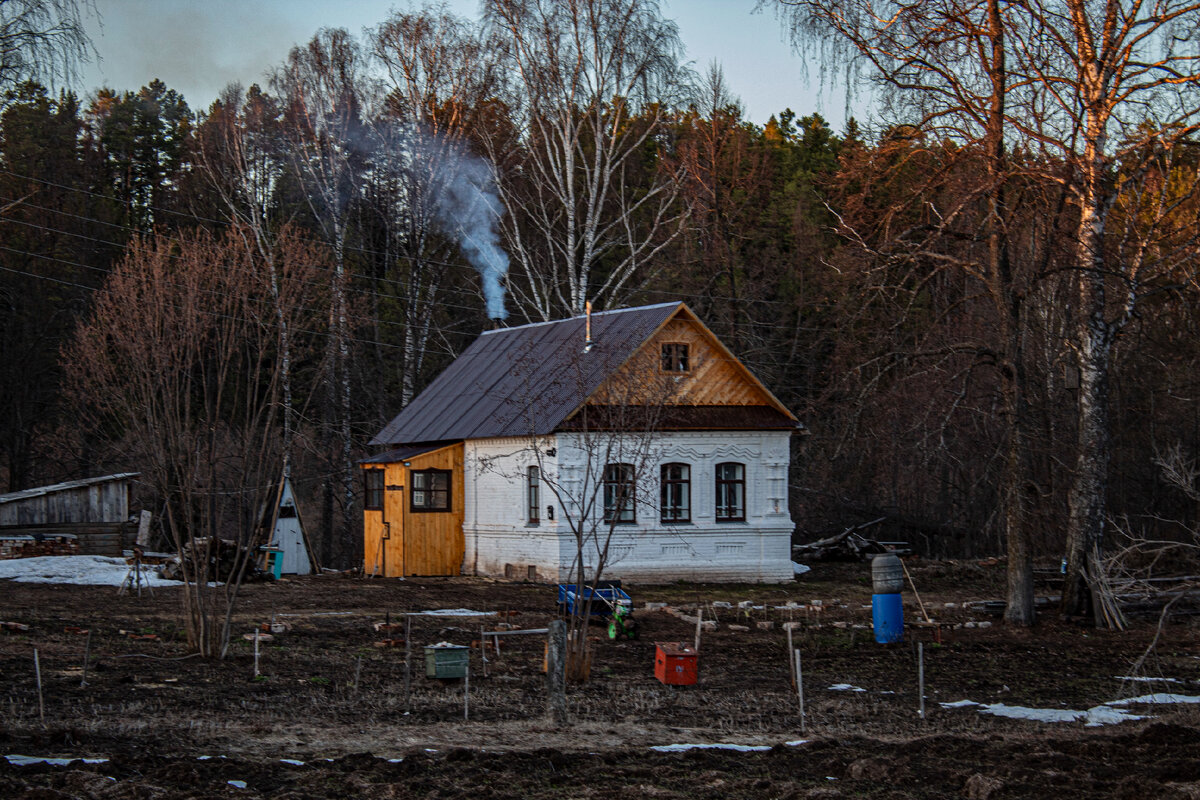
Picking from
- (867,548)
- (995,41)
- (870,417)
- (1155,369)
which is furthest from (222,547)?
(1155,369)

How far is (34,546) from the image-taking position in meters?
28.5

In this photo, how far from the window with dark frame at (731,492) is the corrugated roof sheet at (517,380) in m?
3.57

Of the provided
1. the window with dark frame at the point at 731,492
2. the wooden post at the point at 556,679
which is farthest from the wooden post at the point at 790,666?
the window with dark frame at the point at 731,492

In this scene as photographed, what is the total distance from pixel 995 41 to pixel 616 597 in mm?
9189

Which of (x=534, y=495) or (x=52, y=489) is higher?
(x=52, y=489)

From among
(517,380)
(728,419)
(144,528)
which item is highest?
(517,380)

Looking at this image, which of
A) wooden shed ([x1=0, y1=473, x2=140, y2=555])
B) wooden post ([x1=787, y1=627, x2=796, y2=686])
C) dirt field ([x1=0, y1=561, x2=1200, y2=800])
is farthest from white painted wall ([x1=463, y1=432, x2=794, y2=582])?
wooden post ([x1=787, y1=627, x2=796, y2=686])

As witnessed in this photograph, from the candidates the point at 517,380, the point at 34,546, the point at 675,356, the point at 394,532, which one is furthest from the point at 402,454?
the point at 34,546

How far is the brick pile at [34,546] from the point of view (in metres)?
28.0

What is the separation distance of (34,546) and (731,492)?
15.4 meters

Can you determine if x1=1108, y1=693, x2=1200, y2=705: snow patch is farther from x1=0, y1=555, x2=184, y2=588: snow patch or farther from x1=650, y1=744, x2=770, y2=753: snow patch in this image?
x1=0, y1=555, x2=184, y2=588: snow patch

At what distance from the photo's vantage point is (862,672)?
14.9 m

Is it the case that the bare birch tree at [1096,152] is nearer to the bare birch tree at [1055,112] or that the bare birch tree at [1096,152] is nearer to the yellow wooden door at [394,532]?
the bare birch tree at [1055,112]

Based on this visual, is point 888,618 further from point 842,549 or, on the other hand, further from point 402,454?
point 842,549
